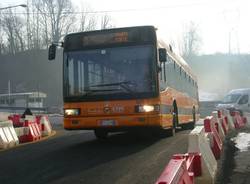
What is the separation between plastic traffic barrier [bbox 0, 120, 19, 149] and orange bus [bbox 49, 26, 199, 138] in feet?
7.09

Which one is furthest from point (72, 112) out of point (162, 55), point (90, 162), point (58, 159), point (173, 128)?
point (173, 128)

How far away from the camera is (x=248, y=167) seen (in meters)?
10.2

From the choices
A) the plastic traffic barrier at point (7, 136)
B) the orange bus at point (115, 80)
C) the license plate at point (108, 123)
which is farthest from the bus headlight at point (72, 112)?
the plastic traffic barrier at point (7, 136)

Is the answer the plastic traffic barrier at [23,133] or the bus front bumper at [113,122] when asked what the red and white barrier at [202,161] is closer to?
the bus front bumper at [113,122]

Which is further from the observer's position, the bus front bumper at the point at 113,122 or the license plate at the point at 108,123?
the license plate at the point at 108,123

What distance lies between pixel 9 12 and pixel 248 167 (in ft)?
308

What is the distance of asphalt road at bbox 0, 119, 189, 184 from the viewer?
28.9 feet

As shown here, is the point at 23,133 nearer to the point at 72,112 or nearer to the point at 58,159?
the point at 72,112

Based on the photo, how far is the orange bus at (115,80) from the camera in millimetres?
13852

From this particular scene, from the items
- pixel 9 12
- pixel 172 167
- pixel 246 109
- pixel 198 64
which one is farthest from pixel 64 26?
pixel 172 167

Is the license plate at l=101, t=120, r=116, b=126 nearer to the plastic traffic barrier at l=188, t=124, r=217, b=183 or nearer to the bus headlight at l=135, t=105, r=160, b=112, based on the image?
the bus headlight at l=135, t=105, r=160, b=112

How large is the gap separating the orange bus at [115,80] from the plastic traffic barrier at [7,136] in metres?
2.16

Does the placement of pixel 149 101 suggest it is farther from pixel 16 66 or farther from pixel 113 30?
pixel 16 66

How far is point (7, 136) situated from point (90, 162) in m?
5.66
